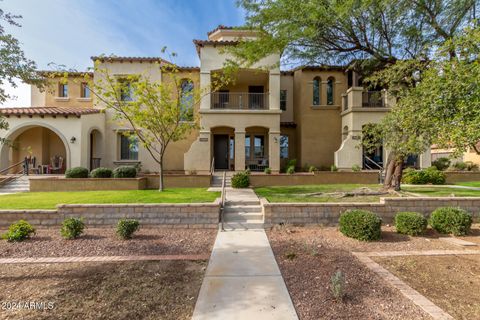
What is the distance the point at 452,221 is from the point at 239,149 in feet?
35.8

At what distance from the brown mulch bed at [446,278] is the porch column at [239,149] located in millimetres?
10977

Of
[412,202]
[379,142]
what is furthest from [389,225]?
[379,142]

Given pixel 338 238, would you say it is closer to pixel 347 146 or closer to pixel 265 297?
pixel 265 297

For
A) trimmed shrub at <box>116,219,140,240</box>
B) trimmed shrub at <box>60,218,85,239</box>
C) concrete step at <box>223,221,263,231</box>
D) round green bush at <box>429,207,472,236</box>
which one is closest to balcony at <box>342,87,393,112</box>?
round green bush at <box>429,207,472,236</box>

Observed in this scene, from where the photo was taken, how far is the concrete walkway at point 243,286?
11.3 feet

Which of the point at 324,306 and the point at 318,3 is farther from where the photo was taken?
the point at 318,3

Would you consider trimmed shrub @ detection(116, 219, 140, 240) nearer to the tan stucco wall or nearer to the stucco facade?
the stucco facade

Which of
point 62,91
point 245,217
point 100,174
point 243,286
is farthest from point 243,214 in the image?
point 62,91

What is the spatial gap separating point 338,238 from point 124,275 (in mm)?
4996

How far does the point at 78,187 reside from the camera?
12.5 meters

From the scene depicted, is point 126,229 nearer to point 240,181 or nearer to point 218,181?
point 240,181

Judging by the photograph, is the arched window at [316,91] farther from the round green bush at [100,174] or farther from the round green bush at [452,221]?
the round green bush at [100,174]

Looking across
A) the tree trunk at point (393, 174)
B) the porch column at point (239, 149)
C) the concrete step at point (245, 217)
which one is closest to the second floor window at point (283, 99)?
the porch column at point (239, 149)

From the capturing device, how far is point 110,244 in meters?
6.16
